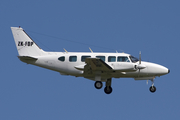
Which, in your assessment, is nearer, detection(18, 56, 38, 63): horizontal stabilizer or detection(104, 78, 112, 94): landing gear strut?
detection(18, 56, 38, 63): horizontal stabilizer

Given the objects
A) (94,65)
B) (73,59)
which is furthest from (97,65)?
(73,59)

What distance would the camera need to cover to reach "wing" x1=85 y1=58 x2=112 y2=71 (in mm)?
21645

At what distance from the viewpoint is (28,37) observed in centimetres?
2516

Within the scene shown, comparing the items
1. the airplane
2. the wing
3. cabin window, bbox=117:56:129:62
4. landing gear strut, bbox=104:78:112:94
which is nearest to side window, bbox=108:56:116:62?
the airplane

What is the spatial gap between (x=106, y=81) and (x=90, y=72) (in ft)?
7.00

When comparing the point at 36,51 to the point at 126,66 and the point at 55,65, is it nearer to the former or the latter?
the point at 55,65

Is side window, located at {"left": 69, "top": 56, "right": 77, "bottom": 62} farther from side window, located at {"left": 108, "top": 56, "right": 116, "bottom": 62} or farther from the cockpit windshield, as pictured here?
the cockpit windshield

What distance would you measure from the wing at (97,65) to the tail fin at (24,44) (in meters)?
4.76

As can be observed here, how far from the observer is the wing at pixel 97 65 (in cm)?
2165

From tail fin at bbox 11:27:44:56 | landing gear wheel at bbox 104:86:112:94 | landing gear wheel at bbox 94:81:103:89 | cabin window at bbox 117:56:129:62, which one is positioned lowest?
landing gear wheel at bbox 104:86:112:94

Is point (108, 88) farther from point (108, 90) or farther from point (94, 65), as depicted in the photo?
point (94, 65)

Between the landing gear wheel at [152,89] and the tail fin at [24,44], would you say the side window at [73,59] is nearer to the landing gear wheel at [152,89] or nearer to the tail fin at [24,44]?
the tail fin at [24,44]

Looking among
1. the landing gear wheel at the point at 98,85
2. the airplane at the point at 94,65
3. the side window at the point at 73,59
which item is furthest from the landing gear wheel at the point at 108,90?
the side window at the point at 73,59

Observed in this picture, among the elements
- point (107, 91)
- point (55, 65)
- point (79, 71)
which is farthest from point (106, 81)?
point (55, 65)
